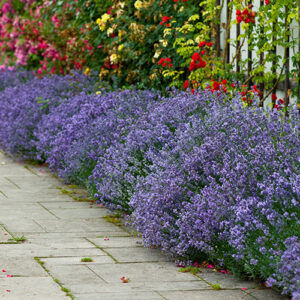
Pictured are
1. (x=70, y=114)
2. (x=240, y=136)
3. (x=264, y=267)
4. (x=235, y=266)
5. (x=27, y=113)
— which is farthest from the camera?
(x=27, y=113)

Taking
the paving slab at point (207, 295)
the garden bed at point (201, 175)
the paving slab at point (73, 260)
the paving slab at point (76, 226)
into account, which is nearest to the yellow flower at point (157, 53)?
the garden bed at point (201, 175)

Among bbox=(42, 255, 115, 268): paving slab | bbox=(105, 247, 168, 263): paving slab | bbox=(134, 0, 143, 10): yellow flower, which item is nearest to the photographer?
bbox=(42, 255, 115, 268): paving slab

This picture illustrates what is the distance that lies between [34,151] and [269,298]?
200 inches

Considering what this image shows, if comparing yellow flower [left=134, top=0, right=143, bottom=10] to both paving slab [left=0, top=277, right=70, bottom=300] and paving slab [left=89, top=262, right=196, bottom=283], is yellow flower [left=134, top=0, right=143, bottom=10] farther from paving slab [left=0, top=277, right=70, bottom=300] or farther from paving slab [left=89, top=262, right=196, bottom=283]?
paving slab [left=0, top=277, right=70, bottom=300]

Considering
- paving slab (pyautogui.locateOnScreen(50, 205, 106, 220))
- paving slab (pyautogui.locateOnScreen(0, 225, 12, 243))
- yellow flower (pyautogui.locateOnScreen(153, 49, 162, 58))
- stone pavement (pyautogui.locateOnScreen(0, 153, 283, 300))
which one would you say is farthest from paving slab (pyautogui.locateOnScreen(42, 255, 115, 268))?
yellow flower (pyautogui.locateOnScreen(153, 49, 162, 58))

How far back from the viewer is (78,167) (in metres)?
6.59

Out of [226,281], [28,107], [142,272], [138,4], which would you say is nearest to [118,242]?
[142,272]

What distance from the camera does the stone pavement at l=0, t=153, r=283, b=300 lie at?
12.4ft

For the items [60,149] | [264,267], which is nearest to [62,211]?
[60,149]

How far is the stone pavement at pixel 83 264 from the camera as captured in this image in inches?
148

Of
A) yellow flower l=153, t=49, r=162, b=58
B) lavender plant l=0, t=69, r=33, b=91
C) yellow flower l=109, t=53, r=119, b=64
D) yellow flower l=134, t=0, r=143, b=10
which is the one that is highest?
yellow flower l=134, t=0, r=143, b=10

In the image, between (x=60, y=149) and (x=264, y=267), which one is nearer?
(x=264, y=267)

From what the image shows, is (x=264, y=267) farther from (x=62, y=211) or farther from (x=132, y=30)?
(x=132, y=30)

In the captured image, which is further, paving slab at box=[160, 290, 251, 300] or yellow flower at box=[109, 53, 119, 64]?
yellow flower at box=[109, 53, 119, 64]
